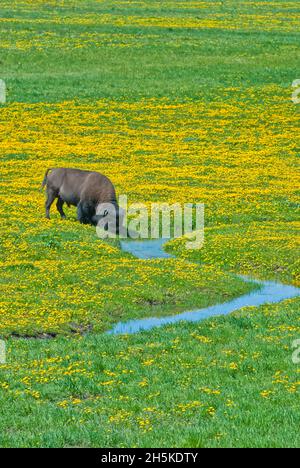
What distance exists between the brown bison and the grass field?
76 cm

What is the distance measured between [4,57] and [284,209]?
35.9m

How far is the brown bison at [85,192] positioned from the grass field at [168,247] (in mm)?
765

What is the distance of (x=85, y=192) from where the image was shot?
3244 centimetres

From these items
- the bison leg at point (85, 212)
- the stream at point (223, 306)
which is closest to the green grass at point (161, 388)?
the stream at point (223, 306)

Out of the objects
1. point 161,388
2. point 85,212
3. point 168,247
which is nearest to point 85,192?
point 85,212

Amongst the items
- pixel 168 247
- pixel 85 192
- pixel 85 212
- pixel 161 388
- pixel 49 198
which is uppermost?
pixel 161 388

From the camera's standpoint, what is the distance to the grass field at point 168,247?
1544cm

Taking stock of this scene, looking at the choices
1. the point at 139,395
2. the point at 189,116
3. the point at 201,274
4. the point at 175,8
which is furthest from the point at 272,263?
the point at 175,8

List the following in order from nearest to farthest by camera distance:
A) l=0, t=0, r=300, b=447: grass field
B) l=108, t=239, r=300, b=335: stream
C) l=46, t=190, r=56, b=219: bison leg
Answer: l=0, t=0, r=300, b=447: grass field, l=108, t=239, r=300, b=335: stream, l=46, t=190, r=56, b=219: bison leg

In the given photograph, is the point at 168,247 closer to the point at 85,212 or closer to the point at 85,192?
the point at 85,212

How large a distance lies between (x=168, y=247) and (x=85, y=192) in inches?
151

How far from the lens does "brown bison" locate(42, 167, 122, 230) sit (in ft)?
106

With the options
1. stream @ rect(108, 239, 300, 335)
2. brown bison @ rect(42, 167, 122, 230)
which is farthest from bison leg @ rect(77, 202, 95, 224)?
stream @ rect(108, 239, 300, 335)

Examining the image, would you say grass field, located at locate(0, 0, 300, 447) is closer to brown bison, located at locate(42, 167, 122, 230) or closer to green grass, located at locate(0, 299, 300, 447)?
green grass, located at locate(0, 299, 300, 447)
